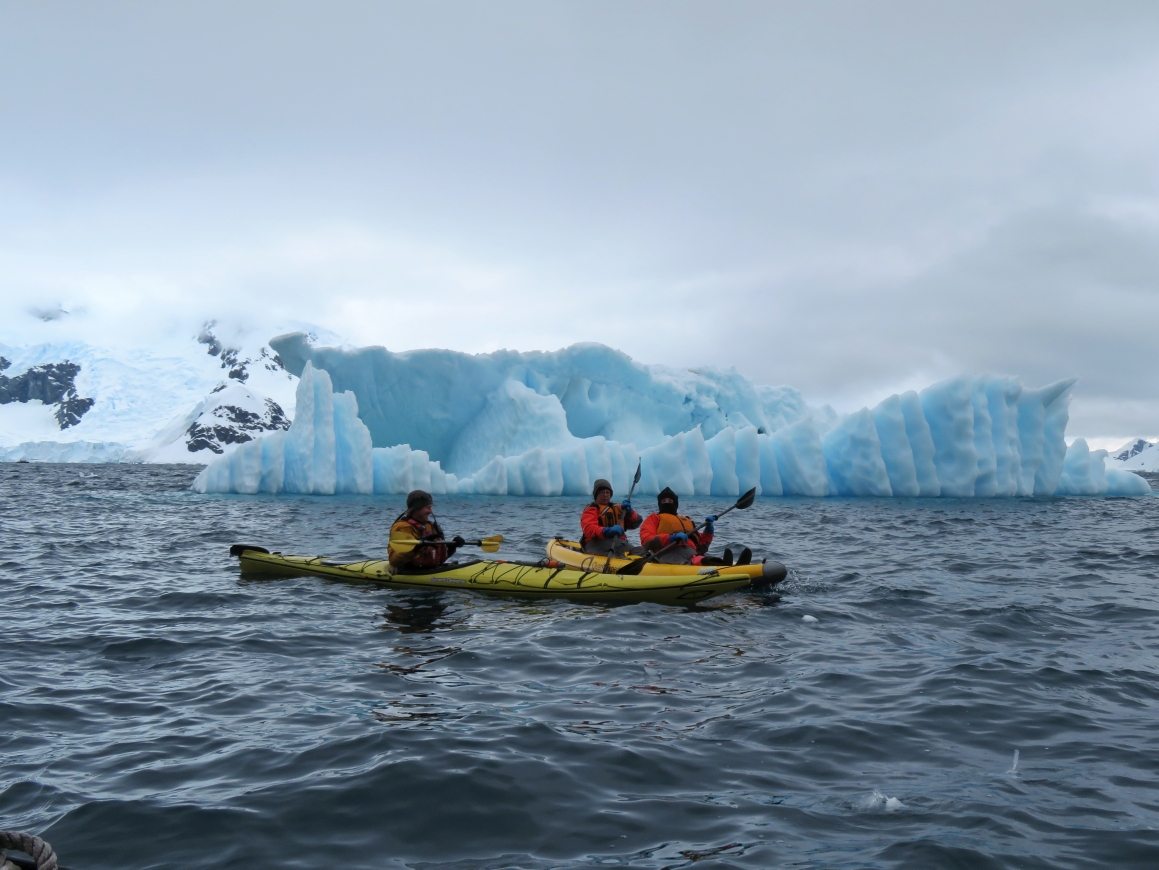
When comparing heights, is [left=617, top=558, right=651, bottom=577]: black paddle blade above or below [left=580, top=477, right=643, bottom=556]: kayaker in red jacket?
below

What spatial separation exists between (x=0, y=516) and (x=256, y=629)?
15481 millimetres

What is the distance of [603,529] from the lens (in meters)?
10.2

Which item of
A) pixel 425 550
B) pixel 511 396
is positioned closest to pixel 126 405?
pixel 511 396

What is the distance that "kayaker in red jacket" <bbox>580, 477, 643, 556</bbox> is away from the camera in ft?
33.3

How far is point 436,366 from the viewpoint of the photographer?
2709cm

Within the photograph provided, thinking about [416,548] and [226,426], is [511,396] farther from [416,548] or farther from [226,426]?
[226,426]

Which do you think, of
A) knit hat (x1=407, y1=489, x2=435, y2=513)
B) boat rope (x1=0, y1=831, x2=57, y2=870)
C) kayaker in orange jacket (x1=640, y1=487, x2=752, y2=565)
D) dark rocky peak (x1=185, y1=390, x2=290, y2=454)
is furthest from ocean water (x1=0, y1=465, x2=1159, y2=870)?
dark rocky peak (x1=185, y1=390, x2=290, y2=454)

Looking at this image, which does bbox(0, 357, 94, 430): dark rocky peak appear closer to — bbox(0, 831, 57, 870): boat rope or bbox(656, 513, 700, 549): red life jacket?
bbox(656, 513, 700, 549): red life jacket

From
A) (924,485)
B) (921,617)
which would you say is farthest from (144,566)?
(924,485)

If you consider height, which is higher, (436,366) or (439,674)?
(436,366)

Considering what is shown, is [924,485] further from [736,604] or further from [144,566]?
[144,566]

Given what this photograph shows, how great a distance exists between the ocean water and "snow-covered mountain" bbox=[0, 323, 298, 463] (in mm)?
119564

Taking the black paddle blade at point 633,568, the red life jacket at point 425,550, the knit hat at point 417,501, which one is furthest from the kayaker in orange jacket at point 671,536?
the knit hat at point 417,501

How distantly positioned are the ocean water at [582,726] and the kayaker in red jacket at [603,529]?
171cm
